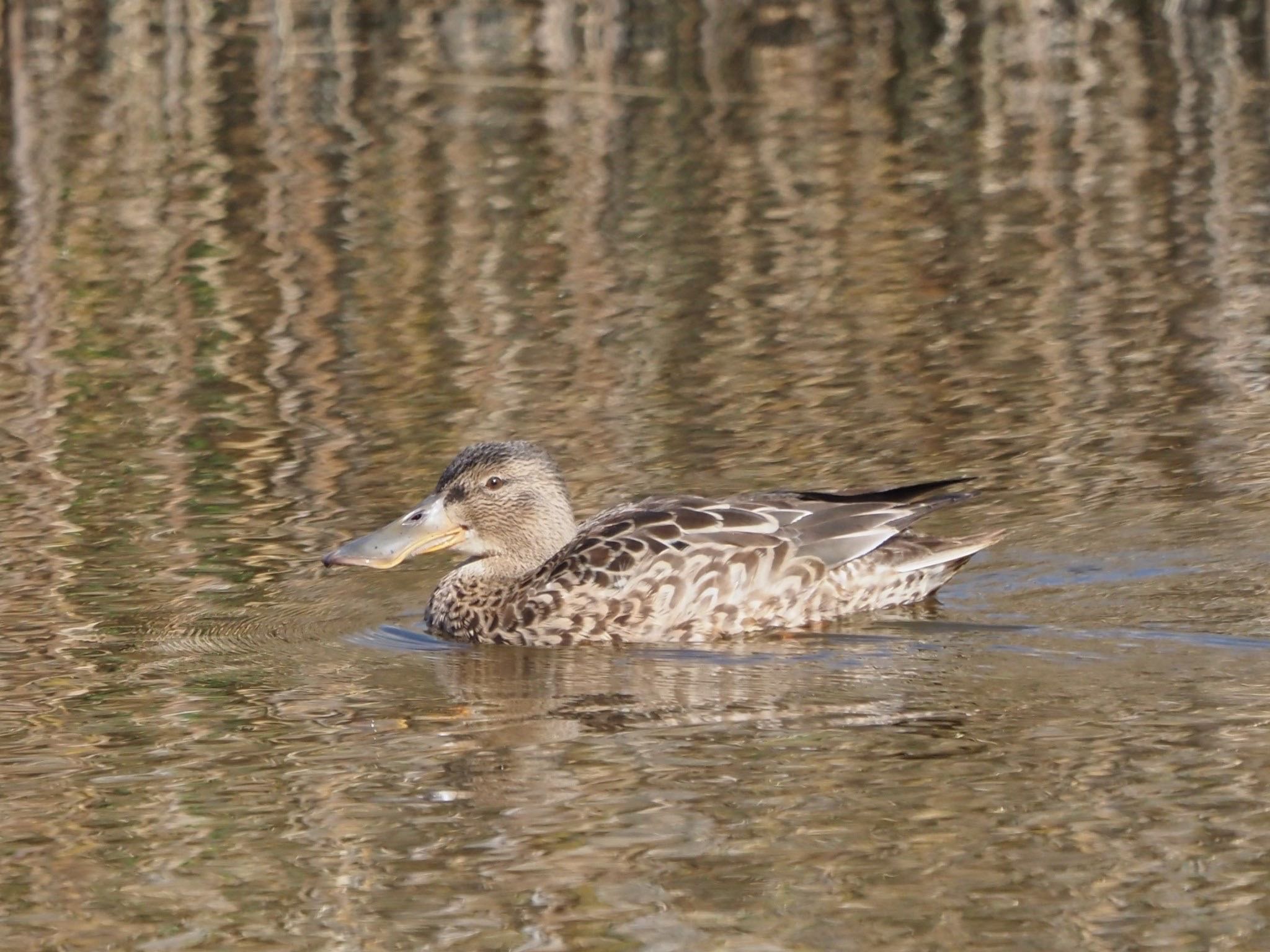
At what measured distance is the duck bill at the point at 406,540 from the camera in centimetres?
797

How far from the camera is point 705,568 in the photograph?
7891 millimetres

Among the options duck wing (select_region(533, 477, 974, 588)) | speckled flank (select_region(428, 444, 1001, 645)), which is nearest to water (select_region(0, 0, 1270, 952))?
speckled flank (select_region(428, 444, 1001, 645))

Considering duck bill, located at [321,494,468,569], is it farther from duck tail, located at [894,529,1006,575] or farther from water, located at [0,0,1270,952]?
duck tail, located at [894,529,1006,575]

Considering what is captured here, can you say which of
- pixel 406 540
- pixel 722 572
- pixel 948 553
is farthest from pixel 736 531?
pixel 406 540

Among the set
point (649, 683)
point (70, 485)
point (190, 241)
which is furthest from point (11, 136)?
point (649, 683)

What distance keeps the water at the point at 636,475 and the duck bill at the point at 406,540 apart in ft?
0.77

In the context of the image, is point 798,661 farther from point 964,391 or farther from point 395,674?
point 964,391

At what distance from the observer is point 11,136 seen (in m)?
17.5

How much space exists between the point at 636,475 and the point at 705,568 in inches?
60.2

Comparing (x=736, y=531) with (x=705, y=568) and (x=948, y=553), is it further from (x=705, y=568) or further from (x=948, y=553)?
(x=948, y=553)

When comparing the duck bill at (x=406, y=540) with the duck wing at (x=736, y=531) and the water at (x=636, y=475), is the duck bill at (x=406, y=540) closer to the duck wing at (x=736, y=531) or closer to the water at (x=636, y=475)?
the water at (x=636, y=475)

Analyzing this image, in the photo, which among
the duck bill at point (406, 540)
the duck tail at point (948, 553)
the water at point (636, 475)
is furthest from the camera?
the duck bill at point (406, 540)

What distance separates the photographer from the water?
5469 mm

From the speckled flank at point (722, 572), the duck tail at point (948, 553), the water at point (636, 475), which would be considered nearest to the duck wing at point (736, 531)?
the speckled flank at point (722, 572)
